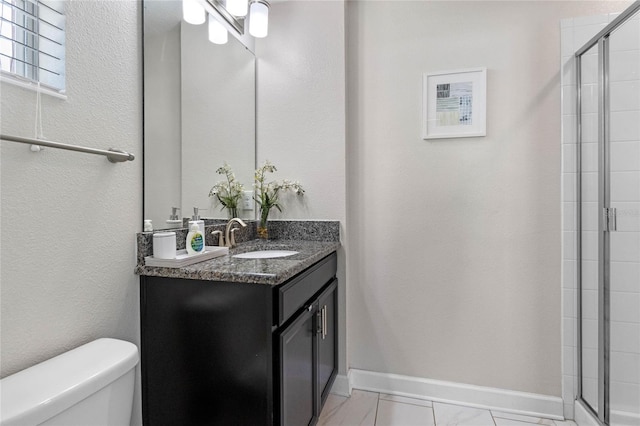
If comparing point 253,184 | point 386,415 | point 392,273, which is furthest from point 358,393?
point 253,184

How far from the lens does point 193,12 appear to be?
5.27 feet

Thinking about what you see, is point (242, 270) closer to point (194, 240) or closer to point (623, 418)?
point (194, 240)

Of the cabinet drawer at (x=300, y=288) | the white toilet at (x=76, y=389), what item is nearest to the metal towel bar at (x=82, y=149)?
the white toilet at (x=76, y=389)

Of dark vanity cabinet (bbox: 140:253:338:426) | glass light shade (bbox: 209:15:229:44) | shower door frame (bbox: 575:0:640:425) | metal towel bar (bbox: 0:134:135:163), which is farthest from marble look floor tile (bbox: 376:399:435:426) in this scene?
glass light shade (bbox: 209:15:229:44)

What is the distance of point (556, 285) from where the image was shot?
1.82m

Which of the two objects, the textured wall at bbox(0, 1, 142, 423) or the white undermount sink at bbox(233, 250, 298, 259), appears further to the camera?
the white undermount sink at bbox(233, 250, 298, 259)

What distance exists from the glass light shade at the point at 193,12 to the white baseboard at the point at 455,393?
6.77ft

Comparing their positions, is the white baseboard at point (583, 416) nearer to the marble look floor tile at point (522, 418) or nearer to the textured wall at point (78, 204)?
the marble look floor tile at point (522, 418)

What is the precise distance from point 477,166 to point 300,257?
1154 millimetres

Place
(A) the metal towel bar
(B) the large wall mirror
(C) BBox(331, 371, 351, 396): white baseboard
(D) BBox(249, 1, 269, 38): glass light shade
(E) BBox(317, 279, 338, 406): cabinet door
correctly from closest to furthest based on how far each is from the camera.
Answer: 1. (A) the metal towel bar
2. (B) the large wall mirror
3. (E) BBox(317, 279, 338, 406): cabinet door
4. (D) BBox(249, 1, 269, 38): glass light shade
5. (C) BBox(331, 371, 351, 396): white baseboard

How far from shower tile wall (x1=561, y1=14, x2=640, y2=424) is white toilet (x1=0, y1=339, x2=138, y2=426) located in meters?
1.96

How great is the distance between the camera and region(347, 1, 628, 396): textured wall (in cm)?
183

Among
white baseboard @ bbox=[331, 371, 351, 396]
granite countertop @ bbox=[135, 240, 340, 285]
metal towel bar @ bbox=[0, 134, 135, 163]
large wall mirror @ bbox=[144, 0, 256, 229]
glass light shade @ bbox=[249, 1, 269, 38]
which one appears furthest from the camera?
white baseboard @ bbox=[331, 371, 351, 396]

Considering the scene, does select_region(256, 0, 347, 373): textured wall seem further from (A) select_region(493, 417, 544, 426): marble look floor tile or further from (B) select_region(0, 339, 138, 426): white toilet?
(B) select_region(0, 339, 138, 426): white toilet
